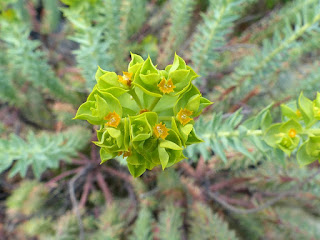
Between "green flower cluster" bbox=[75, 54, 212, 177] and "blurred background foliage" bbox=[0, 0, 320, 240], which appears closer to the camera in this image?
"green flower cluster" bbox=[75, 54, 212, 177]

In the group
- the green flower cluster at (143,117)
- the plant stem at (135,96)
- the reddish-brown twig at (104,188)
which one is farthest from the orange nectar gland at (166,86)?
the reddish-brown twig at (104,188)

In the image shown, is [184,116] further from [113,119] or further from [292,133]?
[292,133]

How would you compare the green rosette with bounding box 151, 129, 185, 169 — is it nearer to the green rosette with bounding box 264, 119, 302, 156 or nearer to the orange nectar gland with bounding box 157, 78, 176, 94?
the orange nectar gland with bounding box 157, 78, 176, 94

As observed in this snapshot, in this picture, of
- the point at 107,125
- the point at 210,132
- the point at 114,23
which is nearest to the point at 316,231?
the point at 210,132

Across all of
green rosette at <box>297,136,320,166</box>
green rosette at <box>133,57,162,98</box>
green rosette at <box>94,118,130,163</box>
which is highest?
green rosette at <box>133,57,162,98</box>

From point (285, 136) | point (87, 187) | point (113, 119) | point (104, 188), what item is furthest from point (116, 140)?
point (87, 187)

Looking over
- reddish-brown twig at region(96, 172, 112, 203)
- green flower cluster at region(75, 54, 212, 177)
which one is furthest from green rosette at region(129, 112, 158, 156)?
reddish-brown twig at region(96, 172, 112, 203)

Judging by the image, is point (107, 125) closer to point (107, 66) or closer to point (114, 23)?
point (107, 66)
